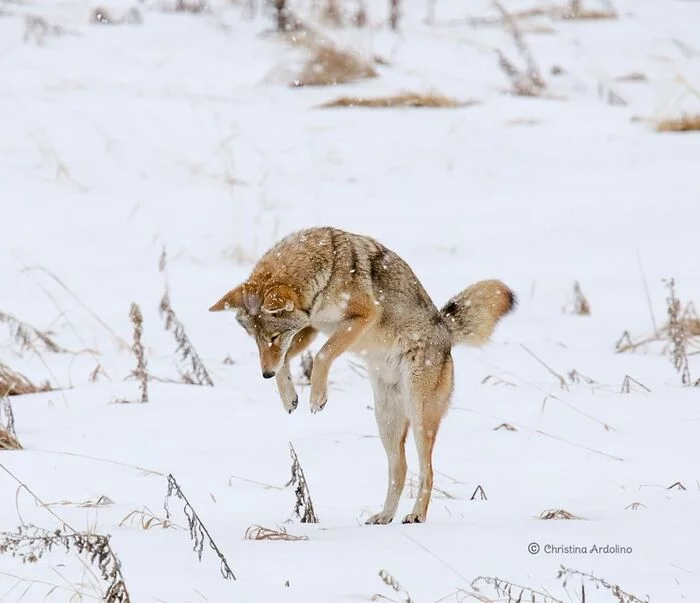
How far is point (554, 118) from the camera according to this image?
1488 cm

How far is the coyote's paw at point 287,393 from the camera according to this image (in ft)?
17.8

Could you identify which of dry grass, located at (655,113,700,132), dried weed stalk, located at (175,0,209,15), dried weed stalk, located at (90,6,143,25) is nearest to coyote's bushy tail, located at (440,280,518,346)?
dry grass, located at (655,113,700,132)

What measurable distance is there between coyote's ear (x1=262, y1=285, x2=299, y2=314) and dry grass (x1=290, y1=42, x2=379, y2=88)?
405 inches

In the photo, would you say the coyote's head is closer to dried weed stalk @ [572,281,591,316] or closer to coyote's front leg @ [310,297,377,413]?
coyote's front leg @ [310,297,377,413]

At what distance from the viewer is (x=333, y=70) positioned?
1524 centimetres

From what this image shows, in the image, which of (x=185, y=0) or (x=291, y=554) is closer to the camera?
(x=291, y=554)

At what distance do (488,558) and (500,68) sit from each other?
14.0 meters

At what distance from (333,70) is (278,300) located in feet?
34.6

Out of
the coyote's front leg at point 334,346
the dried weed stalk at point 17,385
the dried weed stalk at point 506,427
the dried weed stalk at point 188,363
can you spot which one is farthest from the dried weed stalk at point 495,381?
the dried weed stalk at point 17,385

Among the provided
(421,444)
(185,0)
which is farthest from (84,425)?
(185,0)

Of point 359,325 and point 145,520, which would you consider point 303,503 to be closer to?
point 145,520

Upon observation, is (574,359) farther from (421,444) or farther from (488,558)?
(488,558)

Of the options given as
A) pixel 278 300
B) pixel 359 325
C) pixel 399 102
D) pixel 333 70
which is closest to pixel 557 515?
pixel 359 325

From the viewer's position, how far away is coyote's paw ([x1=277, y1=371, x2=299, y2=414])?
17.8 ft
